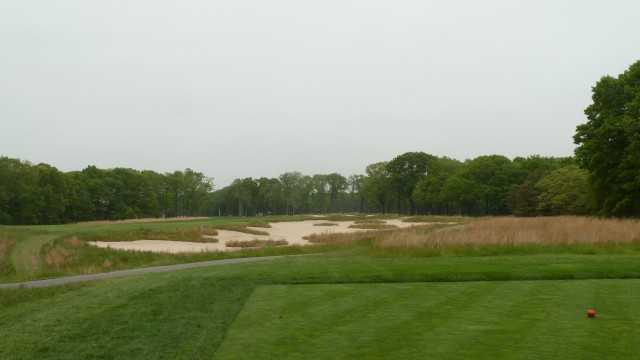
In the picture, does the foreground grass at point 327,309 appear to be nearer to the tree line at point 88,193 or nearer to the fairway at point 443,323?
the fairway at point 443,323

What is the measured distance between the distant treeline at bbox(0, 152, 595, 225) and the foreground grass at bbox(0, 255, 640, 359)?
2340 inches

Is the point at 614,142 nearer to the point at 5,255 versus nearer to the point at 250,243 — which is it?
the point at 250,243

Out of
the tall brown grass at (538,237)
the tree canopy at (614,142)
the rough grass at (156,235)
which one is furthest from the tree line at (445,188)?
the rough grass at (156,235)

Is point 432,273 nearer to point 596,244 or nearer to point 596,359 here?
point 596,359

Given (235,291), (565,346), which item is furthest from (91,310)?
(565,346)

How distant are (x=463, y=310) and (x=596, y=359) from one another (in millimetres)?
2886

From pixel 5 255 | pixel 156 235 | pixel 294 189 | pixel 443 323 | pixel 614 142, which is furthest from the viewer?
pixel 294 189

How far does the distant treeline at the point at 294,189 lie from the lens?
8662 centimetres

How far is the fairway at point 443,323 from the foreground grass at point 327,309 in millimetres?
29

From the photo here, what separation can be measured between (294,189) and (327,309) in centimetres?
13528

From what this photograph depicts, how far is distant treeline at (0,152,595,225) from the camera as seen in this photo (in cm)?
8662

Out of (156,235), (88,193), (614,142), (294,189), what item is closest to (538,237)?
(614,142)

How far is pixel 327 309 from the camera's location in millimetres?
9438

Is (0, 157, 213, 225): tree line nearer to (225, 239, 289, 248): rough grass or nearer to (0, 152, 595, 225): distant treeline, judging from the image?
(0, 152, 595, 225): distant treeline
